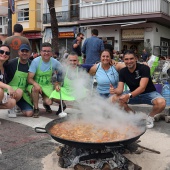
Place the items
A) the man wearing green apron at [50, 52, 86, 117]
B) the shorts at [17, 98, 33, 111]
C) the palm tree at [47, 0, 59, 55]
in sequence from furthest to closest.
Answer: the palm tree at [47, 0, 59, 55]
the shorts at [17, 98, 33, 111]
the man wearing green apron at [50, 52, 86, 117]

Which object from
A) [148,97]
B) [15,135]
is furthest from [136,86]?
[15,135]

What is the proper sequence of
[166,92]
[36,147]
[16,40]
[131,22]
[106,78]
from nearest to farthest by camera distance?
[36,147], [106,78], [16,40], [166,92], [131,22]

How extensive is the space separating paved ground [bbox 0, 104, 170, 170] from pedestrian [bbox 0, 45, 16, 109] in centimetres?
35

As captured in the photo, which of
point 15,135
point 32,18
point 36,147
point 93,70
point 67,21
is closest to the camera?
point 36,147

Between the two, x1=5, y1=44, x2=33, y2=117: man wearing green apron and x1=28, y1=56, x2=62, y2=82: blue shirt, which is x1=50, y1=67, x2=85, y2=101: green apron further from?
x1=5, y1=44, x2=33, y2=117: man wearing green apron

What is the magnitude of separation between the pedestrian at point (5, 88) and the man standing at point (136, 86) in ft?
5.72

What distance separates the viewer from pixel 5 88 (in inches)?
181

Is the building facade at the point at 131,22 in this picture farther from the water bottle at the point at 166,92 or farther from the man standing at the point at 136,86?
the man standing at the point at 136,86

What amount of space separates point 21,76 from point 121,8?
48.4 feet

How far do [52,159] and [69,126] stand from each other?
1.46 ft

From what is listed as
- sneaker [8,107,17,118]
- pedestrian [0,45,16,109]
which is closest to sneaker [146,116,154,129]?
pedestrian [0,45,16,109]

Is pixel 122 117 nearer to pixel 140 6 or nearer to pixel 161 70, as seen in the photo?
pixel 161 70

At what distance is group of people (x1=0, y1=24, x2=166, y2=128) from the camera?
4363 mm

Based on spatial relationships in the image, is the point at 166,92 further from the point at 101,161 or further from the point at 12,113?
the point at 101,161
